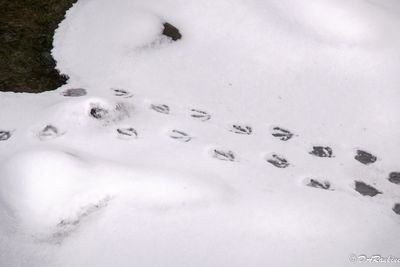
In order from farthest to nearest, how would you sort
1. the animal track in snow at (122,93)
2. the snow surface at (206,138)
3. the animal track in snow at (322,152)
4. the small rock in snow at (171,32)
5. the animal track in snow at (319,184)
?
the small rock in snow at (171,32)
the animal track in snow at (122,93)
the animal track in snow at (322,152)
the animal track in snow at (319,184)
the snow surface at (206,138)

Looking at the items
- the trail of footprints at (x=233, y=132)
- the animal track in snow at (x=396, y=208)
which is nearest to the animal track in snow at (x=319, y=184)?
the trail of footprints at (x=233, y=132)

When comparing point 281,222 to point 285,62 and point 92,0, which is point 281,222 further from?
point 92,0

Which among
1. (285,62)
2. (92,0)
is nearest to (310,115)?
(285,62)

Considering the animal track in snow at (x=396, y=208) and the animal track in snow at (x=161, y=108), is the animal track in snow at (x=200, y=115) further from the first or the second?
the animal track in snow at (x=396, y=208)

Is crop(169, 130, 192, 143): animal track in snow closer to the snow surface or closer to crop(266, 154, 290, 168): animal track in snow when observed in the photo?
the snow surface

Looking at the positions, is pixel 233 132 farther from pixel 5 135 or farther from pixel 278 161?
pixel 5 135

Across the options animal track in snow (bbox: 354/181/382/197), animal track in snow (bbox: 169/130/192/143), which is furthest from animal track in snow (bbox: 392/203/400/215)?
animal track in snow (bbox: 169/130/192/143)

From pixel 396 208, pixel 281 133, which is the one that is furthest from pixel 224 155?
pixel 396 208
